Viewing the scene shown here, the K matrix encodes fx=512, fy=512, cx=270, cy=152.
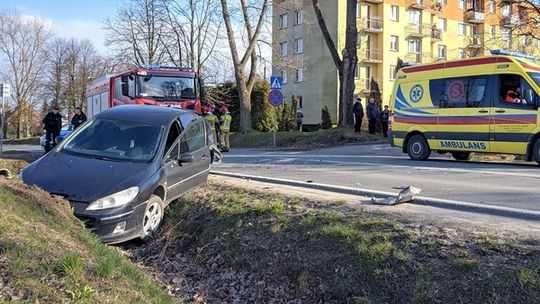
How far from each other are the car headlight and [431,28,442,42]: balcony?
2121 inches

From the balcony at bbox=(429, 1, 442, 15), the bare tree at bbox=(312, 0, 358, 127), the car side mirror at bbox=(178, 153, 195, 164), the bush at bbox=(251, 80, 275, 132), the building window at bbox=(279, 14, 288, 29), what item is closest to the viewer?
the car side mirror at bbox=(178, 153, 195, 164)

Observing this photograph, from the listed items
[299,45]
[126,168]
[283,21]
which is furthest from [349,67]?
[283,21]

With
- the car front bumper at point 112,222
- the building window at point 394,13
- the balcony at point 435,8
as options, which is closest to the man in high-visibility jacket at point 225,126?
the car front bumper at point 112,222

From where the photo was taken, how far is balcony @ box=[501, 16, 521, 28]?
25.0 meters

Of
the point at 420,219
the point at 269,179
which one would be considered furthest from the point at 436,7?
the point at 420,219

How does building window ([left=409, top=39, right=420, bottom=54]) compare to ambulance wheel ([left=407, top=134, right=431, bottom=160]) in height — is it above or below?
above

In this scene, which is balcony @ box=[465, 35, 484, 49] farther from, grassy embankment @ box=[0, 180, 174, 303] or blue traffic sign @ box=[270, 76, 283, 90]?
grassy embankment @ box=[0, 180, 174, 303]

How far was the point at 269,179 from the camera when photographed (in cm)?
1043

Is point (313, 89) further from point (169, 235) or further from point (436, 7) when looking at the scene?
point (169, 235)

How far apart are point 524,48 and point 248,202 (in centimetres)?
2396

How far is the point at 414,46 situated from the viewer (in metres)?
54.2

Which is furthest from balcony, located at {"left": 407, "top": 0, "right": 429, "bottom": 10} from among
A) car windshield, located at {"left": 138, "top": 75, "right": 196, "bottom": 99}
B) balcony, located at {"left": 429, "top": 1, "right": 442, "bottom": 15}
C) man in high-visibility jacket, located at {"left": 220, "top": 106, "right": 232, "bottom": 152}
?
car windshield, located at {"left": 138, "top": 75, "right": 196, "bottom": 99}

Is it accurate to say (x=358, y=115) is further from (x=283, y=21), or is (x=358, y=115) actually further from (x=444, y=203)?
(x=283, y=21)

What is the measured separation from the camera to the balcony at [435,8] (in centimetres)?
5475
